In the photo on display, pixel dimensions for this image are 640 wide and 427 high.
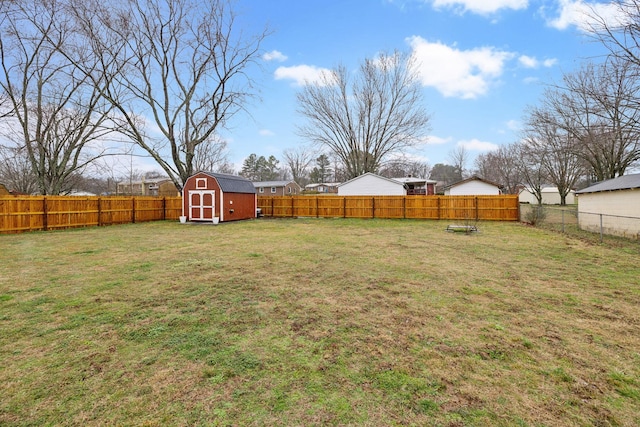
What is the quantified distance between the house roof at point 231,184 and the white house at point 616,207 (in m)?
16.2

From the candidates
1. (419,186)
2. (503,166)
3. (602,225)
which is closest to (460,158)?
(503,166)

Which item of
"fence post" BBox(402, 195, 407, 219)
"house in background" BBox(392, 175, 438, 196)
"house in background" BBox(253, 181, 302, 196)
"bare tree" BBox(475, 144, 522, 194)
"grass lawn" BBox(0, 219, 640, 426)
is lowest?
"grass lawn" BBox(0, 219, 640, 426)

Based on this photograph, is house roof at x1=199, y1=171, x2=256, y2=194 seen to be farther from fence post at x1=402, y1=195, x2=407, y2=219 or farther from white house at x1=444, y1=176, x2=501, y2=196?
white house at x1=444, y1=176, x2=501, y2=196

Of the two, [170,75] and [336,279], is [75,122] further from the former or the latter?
[336,279]

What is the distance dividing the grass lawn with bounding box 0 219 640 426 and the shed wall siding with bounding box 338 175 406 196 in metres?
17.7

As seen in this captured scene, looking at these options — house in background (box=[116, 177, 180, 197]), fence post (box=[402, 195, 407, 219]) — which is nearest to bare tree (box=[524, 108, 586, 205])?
fence post (box=[402, 195, 407, 219])

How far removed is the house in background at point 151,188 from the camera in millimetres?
45000

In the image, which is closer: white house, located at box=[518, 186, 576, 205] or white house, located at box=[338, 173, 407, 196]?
white house, located at box=[338, 173, 407, 196]

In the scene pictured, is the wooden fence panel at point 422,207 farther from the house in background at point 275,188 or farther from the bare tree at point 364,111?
the house in background at point 275,188

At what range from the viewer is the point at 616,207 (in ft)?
36.8

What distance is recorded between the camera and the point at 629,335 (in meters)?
3.10

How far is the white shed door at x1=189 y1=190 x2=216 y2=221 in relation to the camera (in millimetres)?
16609

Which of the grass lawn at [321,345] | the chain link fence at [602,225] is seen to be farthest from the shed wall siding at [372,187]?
the grass lawn at [321,345]

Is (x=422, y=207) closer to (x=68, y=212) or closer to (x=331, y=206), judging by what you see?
(x=331, y=206)
